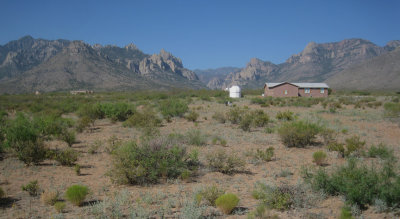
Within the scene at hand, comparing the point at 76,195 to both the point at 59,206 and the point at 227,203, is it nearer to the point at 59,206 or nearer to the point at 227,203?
the point at 59,206

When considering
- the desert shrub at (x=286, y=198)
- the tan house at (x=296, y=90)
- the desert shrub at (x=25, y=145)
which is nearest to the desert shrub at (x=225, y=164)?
the desert shrub at (x=286, y=198)

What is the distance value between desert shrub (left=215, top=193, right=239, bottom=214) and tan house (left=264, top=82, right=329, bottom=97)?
4617cm

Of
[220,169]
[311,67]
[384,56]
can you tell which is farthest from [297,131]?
[311,67]

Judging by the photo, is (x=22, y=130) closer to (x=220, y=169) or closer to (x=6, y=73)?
(x=220, y=169)

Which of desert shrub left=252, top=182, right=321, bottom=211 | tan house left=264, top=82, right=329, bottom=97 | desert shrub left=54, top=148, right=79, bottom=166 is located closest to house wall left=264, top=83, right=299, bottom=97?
tan house left=264, top=82, right=329, bottom=97

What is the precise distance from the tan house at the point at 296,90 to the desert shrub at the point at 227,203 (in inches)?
1818

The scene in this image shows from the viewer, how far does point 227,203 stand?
5.09 m

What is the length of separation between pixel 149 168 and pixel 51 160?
4.43 meters

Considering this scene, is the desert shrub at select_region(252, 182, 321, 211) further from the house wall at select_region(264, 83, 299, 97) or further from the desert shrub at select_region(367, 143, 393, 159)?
the house wall at select_region(264, 83, 299, 97)

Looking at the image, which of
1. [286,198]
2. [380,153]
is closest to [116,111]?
[286,198]

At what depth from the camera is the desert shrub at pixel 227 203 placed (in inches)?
200

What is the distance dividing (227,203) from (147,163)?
9.32 ft

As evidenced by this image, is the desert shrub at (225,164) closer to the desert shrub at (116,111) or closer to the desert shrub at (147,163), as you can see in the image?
the desert shrub at (147,163)

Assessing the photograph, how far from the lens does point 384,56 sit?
352 feet
